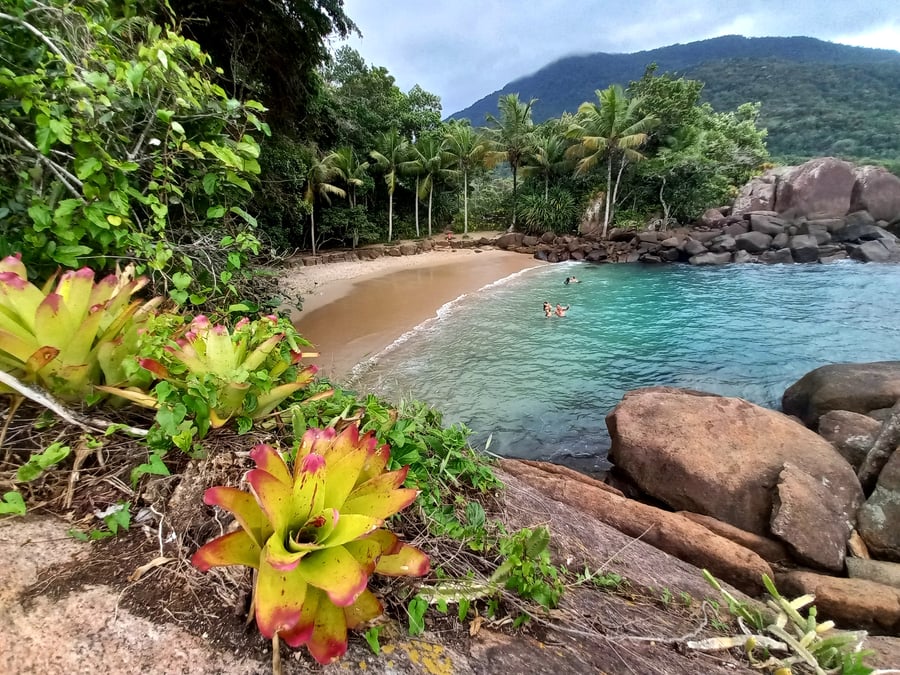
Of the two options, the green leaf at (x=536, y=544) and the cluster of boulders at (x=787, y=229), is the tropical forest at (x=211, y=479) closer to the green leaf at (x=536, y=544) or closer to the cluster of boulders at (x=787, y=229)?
the green leaf at (x=536, y=544)

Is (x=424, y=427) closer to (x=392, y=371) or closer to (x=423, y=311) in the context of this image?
(x=392, y=371)

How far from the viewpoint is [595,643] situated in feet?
4.47

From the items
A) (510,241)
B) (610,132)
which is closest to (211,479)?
(510,241)

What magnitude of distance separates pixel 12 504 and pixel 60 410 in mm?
397

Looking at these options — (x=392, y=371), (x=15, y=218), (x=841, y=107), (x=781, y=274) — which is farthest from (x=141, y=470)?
(x=841, y=107)

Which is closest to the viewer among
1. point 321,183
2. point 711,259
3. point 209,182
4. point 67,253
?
point 67,253

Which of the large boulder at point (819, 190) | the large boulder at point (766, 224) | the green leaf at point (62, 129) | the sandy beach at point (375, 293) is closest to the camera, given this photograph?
the green leaf at point (62, 129)

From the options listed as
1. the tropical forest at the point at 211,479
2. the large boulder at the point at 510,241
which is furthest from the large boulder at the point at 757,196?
the tropical forest at the point at 211,479

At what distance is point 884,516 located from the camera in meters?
3.65

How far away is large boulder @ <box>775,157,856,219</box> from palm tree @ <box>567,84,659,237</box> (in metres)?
9.39

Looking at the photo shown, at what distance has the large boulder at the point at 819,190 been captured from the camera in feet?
80.9

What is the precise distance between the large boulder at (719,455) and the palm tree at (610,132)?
24.2 meters

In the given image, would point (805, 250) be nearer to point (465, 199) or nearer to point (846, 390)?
point (465, 199)

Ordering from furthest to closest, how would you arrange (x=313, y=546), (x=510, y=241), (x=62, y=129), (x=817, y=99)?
1. (x=817, y=99)
2. (x=510, y=241)
3. (x=62, y=129)
4. (x=313, y=546)
